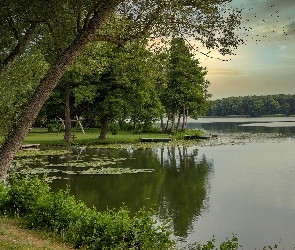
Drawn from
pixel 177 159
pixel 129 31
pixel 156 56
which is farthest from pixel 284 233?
pixel 177 159

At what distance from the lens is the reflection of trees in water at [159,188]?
17031 mm

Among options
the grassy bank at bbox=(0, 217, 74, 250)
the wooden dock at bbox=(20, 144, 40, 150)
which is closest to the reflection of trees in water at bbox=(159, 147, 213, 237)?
the grassy bank at bbox=(0, 217, 74, 250)

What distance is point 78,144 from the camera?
4462 cm

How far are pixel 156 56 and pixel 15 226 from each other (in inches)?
294

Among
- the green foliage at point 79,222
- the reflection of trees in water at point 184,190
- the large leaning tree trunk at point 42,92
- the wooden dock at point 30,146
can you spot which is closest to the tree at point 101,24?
the large leaning tree trunk at point 42,92

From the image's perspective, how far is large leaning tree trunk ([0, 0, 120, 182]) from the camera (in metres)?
9.70

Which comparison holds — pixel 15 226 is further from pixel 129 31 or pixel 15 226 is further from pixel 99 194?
pixel 99 194

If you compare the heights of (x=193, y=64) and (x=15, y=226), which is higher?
(x=193, y=64)

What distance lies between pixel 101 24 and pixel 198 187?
534 inches

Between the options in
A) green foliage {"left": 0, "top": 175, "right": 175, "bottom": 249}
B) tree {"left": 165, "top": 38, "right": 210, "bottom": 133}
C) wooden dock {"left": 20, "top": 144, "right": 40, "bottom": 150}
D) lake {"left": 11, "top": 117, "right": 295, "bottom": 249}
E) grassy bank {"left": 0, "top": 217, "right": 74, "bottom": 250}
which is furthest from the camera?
tree {"left": 165, "top": 38, "right": 210, "bottom": 133}

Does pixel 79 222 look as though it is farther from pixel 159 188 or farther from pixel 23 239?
pixel 159 188

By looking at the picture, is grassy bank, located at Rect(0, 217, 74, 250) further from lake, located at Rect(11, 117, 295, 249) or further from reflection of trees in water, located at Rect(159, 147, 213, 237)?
reflection of trees in water, located at Rect(159, 147, 213, 237)

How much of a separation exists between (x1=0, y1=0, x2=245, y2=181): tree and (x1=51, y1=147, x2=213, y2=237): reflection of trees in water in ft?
16.2

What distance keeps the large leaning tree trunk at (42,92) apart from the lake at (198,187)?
497 cm
